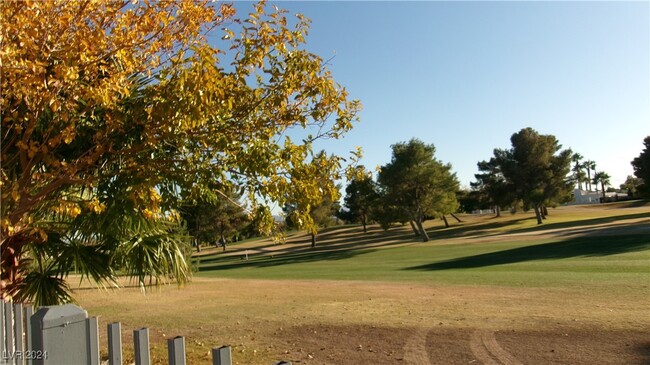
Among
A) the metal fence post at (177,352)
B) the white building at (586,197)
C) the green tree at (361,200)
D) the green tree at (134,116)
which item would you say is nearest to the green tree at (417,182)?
the green tree at (361,200)

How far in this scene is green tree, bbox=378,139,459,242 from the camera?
172 ft

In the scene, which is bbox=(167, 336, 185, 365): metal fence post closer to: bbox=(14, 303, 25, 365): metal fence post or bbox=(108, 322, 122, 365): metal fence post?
bbox=(108, 322, 122, 365): metal fence post

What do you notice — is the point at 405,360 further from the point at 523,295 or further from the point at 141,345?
the point at 523,295

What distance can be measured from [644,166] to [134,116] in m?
54.1

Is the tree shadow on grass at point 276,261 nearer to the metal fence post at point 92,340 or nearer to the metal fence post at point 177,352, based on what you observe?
the metal fence post at point 92,340

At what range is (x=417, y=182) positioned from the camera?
53281mm

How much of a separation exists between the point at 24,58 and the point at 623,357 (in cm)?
860

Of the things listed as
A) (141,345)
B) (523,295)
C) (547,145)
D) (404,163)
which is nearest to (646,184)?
(547,145)

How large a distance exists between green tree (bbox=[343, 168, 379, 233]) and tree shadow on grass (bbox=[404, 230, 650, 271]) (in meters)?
20.3

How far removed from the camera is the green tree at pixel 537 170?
6291 centimetres

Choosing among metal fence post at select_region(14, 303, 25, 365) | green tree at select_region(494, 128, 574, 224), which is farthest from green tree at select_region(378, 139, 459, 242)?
metal fence post at select_region(14, 303, 25, 365)

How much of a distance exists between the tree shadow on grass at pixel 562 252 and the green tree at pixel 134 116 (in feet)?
69.5

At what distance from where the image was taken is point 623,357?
736cm

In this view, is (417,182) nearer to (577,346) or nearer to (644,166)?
(644,166)
